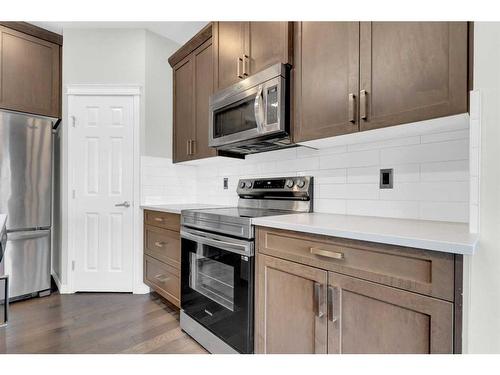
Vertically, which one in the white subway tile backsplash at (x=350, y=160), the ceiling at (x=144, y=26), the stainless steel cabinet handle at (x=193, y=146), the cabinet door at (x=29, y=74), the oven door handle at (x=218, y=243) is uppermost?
the ceiling at (x=144, y=26)

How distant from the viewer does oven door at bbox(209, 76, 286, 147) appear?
62.4 inches

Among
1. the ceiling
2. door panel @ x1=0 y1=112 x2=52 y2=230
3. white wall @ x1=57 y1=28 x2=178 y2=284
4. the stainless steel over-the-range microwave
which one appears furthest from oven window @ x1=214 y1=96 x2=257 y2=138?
door panel @ x1=0 y1=112 x2=52 y2=230

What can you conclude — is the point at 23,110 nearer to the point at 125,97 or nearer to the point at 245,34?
the point at 125,97

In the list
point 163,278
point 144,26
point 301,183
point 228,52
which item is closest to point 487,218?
point 301,183

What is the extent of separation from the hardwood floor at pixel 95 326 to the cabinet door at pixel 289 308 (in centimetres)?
62

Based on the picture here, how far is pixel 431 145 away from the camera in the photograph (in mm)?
1373

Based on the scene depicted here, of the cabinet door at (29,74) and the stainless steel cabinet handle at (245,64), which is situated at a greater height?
the cabinet door at (29,74)

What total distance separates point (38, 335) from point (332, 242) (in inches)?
83.6

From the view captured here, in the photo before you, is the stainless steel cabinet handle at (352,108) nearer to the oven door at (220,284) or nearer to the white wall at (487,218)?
the white wall at (487,218)

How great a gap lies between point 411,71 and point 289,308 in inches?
46.0

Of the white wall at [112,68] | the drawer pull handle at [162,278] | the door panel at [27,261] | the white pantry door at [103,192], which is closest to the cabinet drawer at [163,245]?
the drawer pull handle at [162,278]

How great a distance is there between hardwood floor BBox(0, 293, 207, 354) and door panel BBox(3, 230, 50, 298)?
13cm

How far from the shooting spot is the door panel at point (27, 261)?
244 cm
